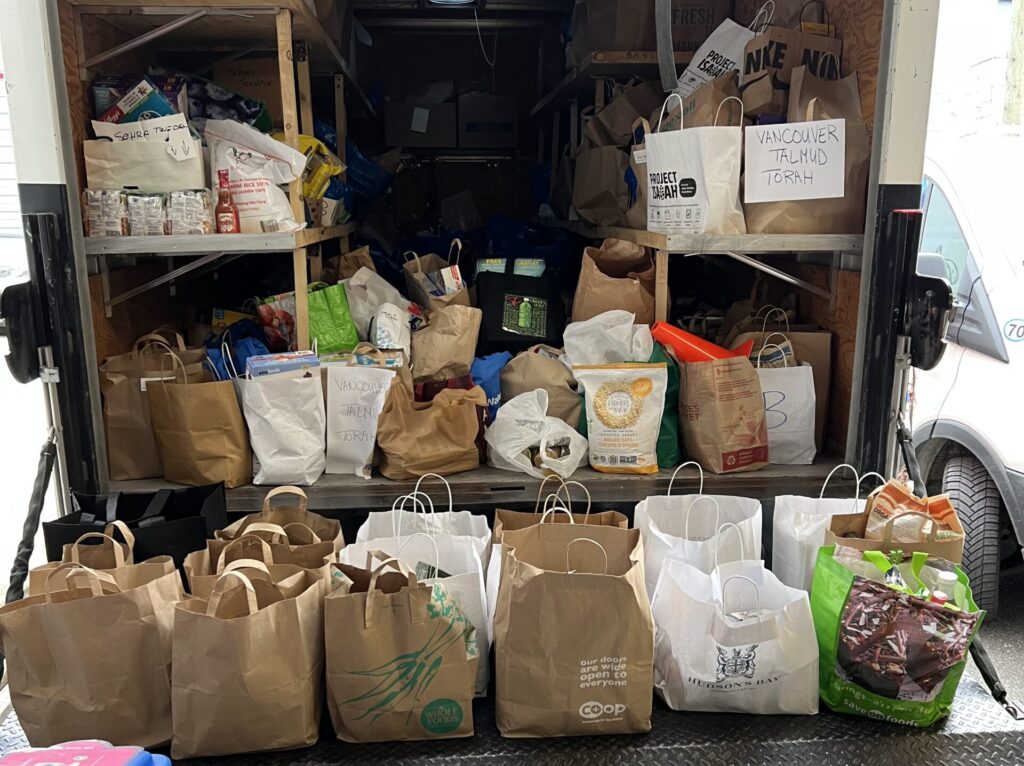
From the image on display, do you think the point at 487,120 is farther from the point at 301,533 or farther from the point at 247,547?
the point at 247,547

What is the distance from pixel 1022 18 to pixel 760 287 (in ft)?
6.57

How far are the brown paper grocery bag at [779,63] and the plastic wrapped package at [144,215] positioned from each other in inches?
77.1

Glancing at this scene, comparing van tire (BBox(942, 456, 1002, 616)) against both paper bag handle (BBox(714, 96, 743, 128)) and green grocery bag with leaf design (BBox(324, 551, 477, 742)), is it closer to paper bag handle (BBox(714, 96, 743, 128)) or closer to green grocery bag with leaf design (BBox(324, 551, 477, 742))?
paper bag handle (BBox(714, 96, 743, 128))

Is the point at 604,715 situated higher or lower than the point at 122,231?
lower

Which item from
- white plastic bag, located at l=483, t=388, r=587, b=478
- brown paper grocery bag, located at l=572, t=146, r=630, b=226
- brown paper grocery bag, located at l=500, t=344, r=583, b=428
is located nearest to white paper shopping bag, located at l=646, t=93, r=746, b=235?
brown paper grocery bag, located at l=500, t=344, r=583, b=428

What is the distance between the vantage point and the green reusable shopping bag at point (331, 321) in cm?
303

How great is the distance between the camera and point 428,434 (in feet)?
9.02

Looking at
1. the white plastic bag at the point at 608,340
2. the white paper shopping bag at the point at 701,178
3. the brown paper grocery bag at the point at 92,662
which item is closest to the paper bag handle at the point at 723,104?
the white paper shopping bag at the point at 701,178

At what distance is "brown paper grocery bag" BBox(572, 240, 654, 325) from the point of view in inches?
120

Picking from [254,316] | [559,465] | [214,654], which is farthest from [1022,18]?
[214,654]

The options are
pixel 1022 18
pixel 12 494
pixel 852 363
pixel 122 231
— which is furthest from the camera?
pixel 12 494

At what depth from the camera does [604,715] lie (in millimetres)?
1924

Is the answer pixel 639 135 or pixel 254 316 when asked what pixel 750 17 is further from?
pixel 254 316

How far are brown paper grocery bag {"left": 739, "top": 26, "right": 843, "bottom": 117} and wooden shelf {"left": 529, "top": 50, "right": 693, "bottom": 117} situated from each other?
906 millimetres
